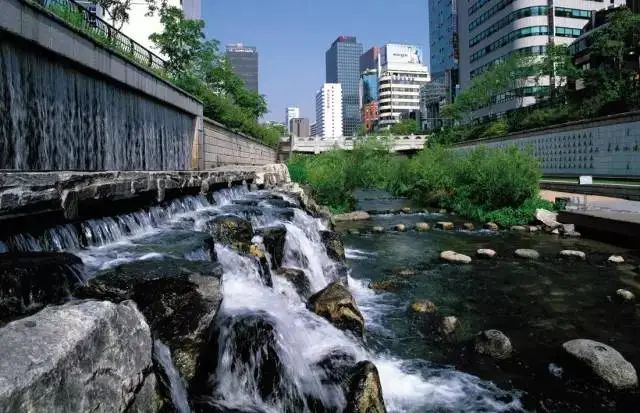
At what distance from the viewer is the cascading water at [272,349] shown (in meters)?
5.62

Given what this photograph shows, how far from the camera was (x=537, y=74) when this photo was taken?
191 ft

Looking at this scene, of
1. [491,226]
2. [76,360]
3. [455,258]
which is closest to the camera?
[76,360]

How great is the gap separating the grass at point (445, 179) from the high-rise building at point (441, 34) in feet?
274

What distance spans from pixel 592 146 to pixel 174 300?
30.3 meters

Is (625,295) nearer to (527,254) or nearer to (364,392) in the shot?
(527,254)

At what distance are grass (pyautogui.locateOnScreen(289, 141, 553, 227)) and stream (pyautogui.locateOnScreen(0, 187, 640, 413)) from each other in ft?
31.5

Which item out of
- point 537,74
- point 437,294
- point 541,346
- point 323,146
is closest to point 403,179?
point 323,146

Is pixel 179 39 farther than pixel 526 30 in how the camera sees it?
No

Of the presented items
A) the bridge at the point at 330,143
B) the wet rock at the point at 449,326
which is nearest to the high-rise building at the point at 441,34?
the bridge at the point at 330,143

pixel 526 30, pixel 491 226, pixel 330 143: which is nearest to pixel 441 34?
pixel 526 30

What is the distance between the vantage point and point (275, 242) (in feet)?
34.7

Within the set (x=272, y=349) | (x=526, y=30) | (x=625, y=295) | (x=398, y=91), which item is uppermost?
(x=398, y=91)

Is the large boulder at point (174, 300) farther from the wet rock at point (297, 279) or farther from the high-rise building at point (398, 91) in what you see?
the high-rise building at point (398, 91)

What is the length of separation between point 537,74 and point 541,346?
5767cm
